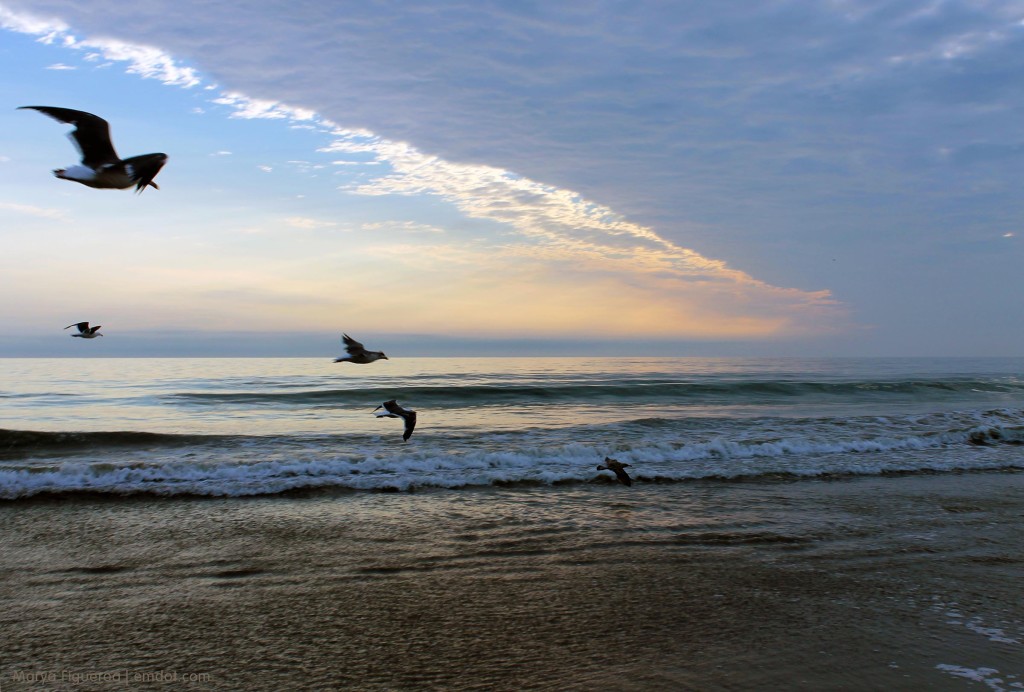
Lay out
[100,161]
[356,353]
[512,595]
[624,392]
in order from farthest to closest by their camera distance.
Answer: [624,392] → [356,353] → [512,595] → [100,161]

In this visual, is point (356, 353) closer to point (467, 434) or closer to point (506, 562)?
point (506, 562)

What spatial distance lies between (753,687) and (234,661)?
386cm

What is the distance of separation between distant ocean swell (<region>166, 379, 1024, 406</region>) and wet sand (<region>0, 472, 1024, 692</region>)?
17.4 metres

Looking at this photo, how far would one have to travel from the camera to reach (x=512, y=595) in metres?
6.50

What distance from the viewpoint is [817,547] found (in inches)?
320

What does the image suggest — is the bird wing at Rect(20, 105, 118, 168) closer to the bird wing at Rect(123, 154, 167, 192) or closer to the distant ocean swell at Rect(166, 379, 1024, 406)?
the bird wing at Rect(123, 154, 167, 192)

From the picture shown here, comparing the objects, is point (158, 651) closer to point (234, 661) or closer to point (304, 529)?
point (234, 661)

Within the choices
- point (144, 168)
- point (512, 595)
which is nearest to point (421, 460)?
point (512, 595)

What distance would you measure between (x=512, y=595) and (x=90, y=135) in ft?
17.3

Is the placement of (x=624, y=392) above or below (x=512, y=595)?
above

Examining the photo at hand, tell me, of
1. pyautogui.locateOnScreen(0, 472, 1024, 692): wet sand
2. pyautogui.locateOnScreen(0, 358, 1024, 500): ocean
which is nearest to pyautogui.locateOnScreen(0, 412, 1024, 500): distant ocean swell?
pyautogui.locateOnScreen(0, 358, 1024, 500): ocean

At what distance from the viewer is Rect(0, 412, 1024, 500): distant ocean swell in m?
11.7

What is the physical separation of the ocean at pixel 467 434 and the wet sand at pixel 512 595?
6.89 ft

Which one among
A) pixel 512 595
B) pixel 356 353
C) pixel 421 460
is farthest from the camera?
pixel 421 460
